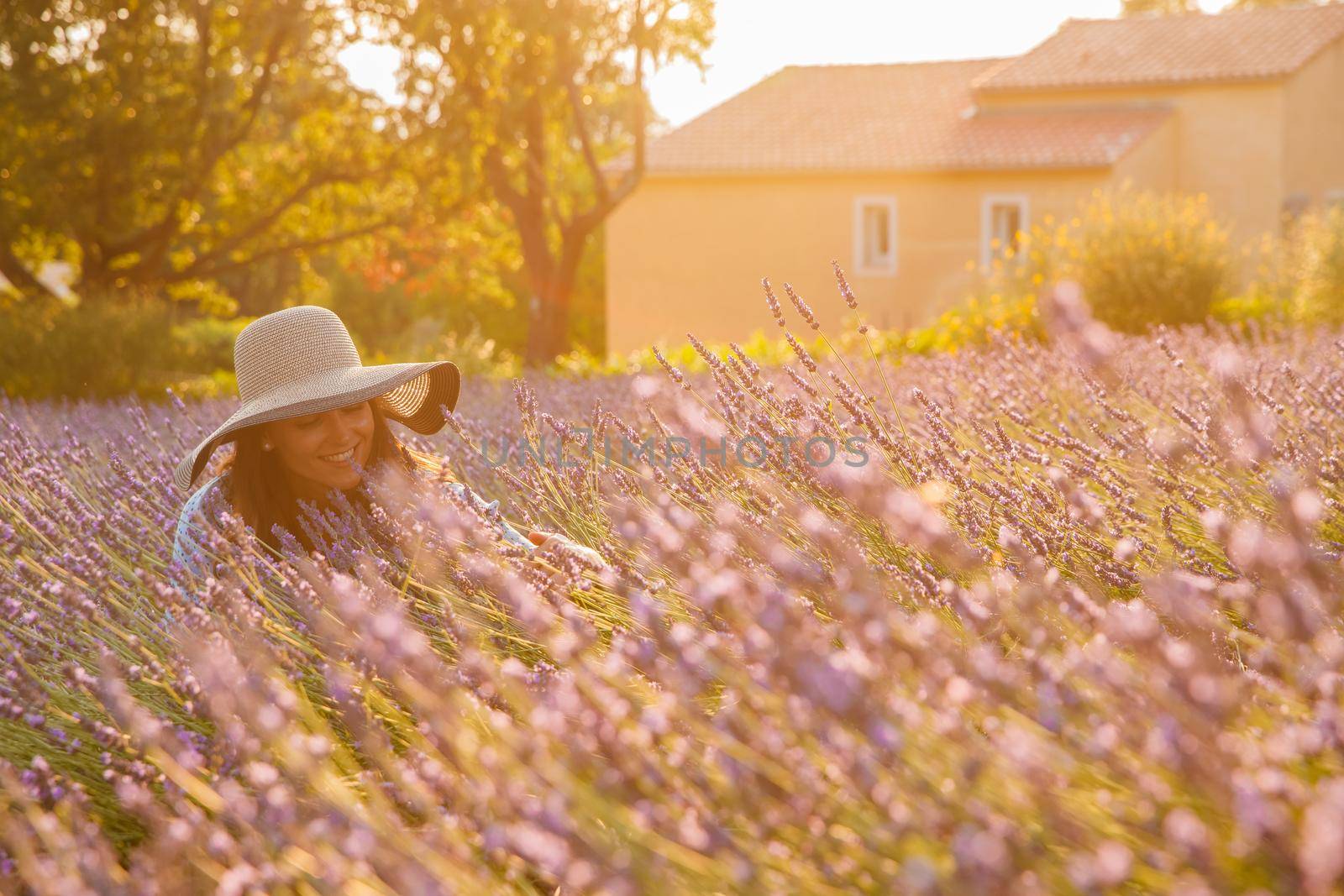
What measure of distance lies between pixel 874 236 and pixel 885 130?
2068mm

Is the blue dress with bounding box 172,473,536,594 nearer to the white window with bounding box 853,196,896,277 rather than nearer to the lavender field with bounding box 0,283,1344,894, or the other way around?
the lavender field with bounding box 0,283,1344,894

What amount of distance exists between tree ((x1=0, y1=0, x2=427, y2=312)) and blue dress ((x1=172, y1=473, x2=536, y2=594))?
10384mm

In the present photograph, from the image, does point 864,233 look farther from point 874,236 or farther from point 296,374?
point 296,374

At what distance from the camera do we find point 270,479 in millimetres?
3170

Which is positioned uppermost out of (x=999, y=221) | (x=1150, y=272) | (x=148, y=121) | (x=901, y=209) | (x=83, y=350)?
(x=148, y=121)

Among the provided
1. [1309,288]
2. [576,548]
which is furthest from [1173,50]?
[576,548]

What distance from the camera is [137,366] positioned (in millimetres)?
10883

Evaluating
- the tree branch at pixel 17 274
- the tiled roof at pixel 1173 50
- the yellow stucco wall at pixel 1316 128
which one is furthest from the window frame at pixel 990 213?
the tree branch at pixel 17 274

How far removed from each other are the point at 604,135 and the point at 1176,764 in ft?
114

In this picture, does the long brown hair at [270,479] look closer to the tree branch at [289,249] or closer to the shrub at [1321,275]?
the shrub at [1321,275]

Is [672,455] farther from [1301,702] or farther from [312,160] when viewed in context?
[312,160]

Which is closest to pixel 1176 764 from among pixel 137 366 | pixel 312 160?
pixel 137 366

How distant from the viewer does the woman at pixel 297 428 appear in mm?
2889

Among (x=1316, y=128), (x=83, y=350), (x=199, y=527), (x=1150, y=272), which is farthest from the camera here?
(x=1316, y=128)
